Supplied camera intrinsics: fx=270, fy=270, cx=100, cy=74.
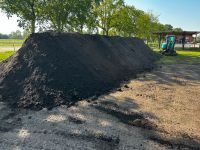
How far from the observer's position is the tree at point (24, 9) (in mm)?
19125

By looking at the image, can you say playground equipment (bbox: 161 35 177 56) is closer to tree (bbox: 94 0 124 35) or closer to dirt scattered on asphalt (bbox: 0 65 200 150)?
tree (bbox: 94 0 124 35)

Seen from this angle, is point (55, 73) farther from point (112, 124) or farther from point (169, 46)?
point (169, 46)

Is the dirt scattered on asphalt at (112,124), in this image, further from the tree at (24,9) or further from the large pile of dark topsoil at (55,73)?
the tree at (24,9)

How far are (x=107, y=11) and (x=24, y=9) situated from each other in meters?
18.2

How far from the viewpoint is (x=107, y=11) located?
3612cm

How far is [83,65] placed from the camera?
1347cm

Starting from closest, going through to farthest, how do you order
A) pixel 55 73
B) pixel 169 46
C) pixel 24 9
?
pixel 55 73 < pixel 24 9 < pixel 169 46

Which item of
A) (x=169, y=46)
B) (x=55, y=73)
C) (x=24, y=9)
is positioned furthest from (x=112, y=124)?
(x=169, y=46)

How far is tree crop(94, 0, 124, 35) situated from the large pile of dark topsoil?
20301mm

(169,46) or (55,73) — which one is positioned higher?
→ (169,46)

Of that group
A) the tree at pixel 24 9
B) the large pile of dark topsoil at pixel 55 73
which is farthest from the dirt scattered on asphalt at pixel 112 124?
the tree at pixel 24 9

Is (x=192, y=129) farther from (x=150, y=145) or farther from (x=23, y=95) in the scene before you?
(x=23, y=95)

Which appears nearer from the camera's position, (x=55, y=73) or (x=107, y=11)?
(x=55, y=73)

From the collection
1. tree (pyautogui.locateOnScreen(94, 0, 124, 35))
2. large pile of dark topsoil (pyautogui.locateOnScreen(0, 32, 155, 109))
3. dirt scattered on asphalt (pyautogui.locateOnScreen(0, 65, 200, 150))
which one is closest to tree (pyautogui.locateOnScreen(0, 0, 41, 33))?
large pile of dark topsoil (pyautogui.locateOnScreen(0, 32, 155, 109))
